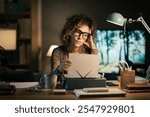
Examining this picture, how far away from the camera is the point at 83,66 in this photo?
5.00 ft

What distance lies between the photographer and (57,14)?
4.61m

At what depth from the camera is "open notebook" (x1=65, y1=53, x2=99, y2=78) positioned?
1.52 metres

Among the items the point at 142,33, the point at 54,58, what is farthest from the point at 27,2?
the point at 54,58

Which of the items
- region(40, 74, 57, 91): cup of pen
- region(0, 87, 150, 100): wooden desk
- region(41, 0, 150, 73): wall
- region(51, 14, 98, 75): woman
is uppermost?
region(41, 0, 150, 73): wall

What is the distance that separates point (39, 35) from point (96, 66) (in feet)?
9.64

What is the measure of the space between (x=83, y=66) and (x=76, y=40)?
762 millimetres

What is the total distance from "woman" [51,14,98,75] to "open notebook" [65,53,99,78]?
66cm

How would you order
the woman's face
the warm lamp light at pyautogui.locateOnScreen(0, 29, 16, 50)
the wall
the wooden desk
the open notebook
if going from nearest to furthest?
1. the wooden desk
2. the open notebook
3. the woman's face
4. the warm lamp light at pyautogui.locateOnScreen(0, 29, 16, 50)
5. the wall

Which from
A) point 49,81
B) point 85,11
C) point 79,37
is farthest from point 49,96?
point 85,11

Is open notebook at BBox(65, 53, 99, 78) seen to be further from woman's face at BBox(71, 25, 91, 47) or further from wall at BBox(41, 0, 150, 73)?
wall at BBox(41, 0, 150, 73)

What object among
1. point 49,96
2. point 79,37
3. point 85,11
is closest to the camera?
point 49,96

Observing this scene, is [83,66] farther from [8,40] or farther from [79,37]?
[8,40]

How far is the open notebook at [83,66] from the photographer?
152 cm

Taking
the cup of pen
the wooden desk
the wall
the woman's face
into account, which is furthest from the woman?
the wall
